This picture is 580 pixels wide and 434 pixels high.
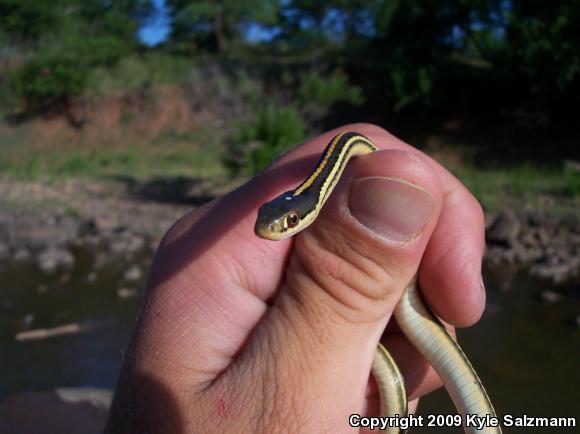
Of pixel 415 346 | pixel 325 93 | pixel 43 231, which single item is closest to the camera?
pixel 415 346

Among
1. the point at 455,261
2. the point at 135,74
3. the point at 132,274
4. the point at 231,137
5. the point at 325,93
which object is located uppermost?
the point at 455,261

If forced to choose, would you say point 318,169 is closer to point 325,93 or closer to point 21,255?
point 21,255

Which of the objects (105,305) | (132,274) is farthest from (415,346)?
(132,274)

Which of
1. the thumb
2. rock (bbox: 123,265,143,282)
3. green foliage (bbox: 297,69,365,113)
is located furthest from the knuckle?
green foliage (bbox: 297,69,365,113)

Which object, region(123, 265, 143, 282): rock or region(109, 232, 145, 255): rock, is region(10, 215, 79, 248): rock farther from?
region(123, 265, 143, 282): rock

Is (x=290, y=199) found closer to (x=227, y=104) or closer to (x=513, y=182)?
(x=513, y=182)

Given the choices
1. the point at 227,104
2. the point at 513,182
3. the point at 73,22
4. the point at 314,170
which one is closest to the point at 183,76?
the point at 227,104
